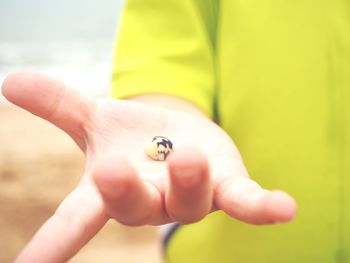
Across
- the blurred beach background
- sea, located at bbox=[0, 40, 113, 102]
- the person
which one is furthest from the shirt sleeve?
sea, located at bbox=[0, 40, 113, 102]

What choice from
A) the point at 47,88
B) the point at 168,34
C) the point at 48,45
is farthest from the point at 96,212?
the point at 48,45

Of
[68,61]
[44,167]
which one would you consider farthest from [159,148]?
[68,61]

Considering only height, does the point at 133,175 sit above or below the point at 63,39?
above

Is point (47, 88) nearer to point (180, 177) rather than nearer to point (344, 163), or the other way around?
point (180, 177)

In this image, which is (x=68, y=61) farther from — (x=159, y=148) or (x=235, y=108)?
(x=159, y=148)

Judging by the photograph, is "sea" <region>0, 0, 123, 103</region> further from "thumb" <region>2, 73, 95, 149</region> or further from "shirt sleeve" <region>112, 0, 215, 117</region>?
"thumb" <region>2, 73, 95, 149</region>
